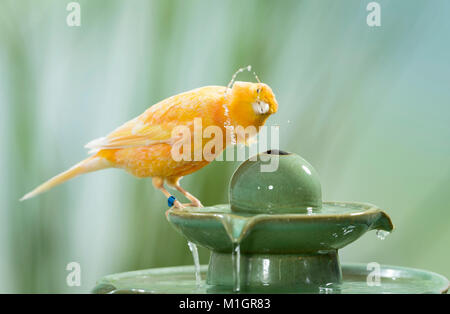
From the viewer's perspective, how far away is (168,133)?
4.59 feet

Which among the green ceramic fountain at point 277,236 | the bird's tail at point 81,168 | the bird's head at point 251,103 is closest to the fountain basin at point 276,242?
the green ceramic fountain at point 277,236

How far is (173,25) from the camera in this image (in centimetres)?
212

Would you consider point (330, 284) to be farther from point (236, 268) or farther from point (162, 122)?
point (162, 122)

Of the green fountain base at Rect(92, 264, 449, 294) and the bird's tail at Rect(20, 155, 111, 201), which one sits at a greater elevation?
the bird's tail at Rect(20, 155, 111, 201)

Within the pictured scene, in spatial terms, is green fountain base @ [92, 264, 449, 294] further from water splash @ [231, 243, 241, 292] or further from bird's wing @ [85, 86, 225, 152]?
bird's wing @ [85, 86, 225, 152]

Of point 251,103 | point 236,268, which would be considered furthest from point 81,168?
point 236,268

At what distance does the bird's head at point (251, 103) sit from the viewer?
4.12 ft

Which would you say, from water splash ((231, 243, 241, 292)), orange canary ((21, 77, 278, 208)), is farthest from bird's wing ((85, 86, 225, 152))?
water splash ((231, 243, 241, 292))

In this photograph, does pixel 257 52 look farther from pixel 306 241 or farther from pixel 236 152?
pixel 306 241

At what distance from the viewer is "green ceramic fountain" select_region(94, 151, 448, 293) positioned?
0.99m

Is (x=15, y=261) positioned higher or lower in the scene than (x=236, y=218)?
lower

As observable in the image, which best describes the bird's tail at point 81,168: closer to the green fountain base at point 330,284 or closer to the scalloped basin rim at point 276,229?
the green fountain base at point 330,284

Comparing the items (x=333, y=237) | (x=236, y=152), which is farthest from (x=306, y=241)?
(x=236, y=152)

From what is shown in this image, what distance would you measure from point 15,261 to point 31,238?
97mm
